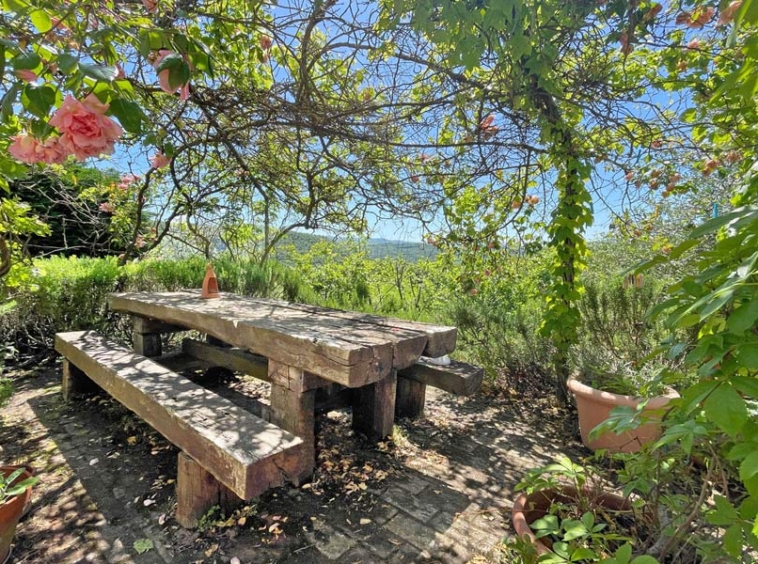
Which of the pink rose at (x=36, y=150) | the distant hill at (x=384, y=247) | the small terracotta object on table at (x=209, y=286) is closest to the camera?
the pink rose at (x=36, y=150)

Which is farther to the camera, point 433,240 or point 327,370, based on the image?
point 433,240

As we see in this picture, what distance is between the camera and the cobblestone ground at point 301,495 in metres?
1.61

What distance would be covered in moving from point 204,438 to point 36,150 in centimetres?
111

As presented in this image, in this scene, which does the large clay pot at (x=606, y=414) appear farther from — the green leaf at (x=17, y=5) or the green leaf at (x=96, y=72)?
the green leaf at (x=17, y=5)

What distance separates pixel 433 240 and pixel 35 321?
4.22 m

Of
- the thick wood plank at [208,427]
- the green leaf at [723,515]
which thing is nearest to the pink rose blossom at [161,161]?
the thick wood plank at [208,427]

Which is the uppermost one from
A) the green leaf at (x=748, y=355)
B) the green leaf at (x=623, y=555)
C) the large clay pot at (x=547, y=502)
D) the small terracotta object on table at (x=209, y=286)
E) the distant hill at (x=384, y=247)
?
the distant hill at (x=384, y=247)

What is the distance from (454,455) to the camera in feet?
8.04

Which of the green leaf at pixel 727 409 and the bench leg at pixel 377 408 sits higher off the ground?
the green leaf at pixel 727 409

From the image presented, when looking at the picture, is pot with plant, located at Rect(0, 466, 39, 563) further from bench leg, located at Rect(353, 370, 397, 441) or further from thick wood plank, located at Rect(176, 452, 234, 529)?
bench leg, located at Rect(353, 370, 397, 441)

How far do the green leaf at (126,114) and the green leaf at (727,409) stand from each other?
1336mm

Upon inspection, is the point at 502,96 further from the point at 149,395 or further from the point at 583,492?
the point at 149,395

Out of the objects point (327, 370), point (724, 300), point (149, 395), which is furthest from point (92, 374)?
point (724, 300)

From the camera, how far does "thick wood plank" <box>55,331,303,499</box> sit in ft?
4.48
